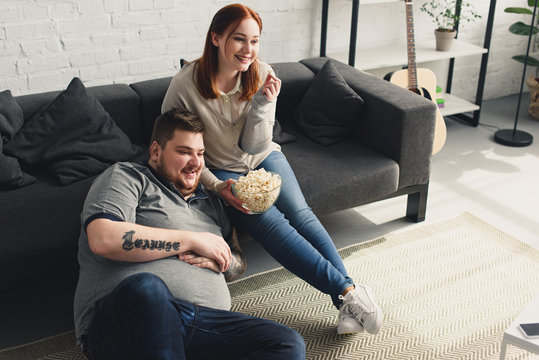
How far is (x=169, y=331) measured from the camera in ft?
5.02

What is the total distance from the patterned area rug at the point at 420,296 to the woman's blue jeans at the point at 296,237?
0.21 metres

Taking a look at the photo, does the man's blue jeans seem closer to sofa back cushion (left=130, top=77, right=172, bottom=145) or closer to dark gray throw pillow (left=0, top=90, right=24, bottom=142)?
dark gray throw pillow (left=0, top=90, right=24, bottom=142)

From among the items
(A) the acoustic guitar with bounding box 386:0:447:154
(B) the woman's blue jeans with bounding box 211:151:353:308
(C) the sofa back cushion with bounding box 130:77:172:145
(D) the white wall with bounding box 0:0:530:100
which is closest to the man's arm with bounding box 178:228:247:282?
(B) the woman's blue jeans with bounding box 211:151:353:308

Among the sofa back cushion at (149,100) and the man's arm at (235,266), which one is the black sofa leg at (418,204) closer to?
the man's arm at (235,266)

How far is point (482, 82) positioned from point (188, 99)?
254cm

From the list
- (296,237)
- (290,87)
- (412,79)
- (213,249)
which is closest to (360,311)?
(296,237)

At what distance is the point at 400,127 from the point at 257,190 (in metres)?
0.89

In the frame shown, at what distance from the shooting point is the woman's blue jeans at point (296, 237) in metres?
2.00

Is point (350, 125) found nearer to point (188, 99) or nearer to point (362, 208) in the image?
point (362, 208)

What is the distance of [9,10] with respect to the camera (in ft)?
9.02

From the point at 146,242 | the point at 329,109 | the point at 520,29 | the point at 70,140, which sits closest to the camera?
the point at 146,242

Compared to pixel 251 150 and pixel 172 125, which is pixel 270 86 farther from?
pixel 172 125

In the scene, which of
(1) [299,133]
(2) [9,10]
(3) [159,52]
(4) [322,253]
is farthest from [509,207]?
(2) [9,10]

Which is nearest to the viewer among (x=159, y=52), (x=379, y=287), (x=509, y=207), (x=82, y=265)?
(x=82, y=265)
